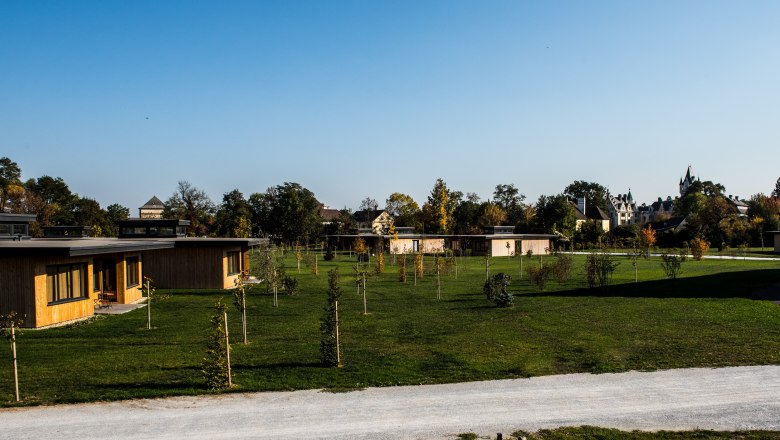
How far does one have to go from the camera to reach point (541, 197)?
96.7 m

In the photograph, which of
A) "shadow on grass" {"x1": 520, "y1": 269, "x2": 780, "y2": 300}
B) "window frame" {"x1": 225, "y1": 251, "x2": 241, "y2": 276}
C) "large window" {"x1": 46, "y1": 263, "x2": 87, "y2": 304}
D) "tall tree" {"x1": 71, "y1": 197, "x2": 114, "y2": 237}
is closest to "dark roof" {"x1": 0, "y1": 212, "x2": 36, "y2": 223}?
"large window" {"x1": 46, "y1": 263, "x2": 87, "y2": 304}

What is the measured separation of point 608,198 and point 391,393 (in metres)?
144

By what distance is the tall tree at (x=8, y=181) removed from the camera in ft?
229

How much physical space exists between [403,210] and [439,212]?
17847mm

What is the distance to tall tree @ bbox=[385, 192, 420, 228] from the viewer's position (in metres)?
97.5

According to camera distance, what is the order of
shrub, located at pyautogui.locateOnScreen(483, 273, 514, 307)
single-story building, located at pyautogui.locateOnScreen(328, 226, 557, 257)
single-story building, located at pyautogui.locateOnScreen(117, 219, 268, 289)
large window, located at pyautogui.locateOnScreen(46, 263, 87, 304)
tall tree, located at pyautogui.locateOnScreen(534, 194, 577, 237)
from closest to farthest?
large window, located at pyautogui.locateOnScreen(46, 263, 87, 304) < shrub, located at pyautogui.locateOnScreen(483, 273, 514, 307) < single-story building, located at pyautogui.locateOnScreen(117, 219, 268, 289) < single-story building, located at pyautogui.locateOnScreen(328, 226, 557, 257) < tall tree, located at pyautogui.locateOnScreen(534, 194, 577, 237)

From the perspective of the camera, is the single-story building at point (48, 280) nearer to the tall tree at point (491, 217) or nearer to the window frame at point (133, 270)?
the window frame at point (133, 270)

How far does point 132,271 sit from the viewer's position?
27.6 metres

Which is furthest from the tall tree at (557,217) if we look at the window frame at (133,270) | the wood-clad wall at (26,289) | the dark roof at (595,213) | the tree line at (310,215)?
the wood-clad wall at (26,289)

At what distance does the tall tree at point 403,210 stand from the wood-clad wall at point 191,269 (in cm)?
6421

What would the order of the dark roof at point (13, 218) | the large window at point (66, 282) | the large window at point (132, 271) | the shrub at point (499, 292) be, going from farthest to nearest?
the large window at point (132, 271), the dark roof at point (13, 218), the shrub at point (499, 292), the large window at point (66, 282)

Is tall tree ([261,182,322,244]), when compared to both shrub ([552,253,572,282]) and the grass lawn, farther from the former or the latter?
the grass lawn

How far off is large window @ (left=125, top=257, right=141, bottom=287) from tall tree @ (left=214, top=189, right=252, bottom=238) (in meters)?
41.4

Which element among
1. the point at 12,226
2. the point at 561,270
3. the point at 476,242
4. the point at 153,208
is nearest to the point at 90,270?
the point at 12,226
